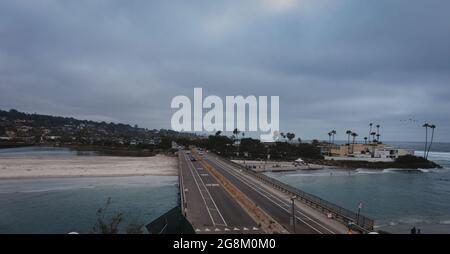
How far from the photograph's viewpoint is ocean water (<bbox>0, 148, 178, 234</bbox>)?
32.4 metres

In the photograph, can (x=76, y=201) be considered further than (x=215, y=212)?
Yes

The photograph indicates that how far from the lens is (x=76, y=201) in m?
42.9

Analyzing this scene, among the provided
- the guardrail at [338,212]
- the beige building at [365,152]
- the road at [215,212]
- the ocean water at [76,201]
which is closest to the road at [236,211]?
the road at [215,212]

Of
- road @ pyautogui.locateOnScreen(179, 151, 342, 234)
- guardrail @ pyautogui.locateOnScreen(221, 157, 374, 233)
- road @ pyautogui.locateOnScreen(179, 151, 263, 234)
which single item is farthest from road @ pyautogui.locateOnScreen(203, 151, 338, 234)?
road @ pyautogui.locateOnScreen(179, 151, 263, 234)

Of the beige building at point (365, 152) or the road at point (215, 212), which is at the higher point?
the beige building at point (365, 152)

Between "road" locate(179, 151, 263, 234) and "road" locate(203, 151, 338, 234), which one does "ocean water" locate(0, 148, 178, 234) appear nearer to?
Answer: "road" locate(179, 151, 263, 234)

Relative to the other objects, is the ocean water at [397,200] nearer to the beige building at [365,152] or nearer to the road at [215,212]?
the road at [215,212]

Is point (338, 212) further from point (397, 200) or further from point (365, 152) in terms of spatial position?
point (365, 152)

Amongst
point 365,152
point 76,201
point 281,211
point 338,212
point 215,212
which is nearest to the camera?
point 215,212

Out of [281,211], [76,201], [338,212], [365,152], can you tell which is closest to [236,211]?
[281,211]

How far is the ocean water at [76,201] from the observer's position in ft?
106
